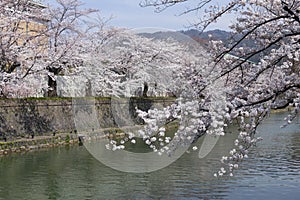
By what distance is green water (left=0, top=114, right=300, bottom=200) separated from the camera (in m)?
7.18

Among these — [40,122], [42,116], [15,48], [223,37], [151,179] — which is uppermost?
[15,48]

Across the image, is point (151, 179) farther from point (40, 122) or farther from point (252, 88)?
point (40, 122)

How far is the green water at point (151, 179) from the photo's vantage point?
23.6ft

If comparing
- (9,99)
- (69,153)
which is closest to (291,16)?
(69,153)

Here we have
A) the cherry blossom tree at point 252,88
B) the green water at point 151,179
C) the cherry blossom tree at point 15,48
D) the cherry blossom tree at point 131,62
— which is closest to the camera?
the cherry blossom tree at point 252,88

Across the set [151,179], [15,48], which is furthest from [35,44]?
[151,179]

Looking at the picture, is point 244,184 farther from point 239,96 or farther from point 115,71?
point 115,71

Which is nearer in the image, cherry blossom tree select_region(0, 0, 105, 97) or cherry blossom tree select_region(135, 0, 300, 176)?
cherry blossom tree select_region(135, 0, 300, 176)

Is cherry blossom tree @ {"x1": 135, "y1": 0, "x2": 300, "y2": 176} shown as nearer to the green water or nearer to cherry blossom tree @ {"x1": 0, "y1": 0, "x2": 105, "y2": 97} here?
the green water

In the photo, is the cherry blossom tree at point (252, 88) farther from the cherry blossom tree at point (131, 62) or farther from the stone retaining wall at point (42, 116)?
the cherry blossom tree at point (131, 62)

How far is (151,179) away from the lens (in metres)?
8.39

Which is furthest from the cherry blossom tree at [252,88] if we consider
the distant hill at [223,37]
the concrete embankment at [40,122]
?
the concrete embankment at [40,122]

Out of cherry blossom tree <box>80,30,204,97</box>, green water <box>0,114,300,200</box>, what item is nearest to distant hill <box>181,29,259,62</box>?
green water <box>0,114,300,200</box>

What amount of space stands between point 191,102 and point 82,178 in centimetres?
511
